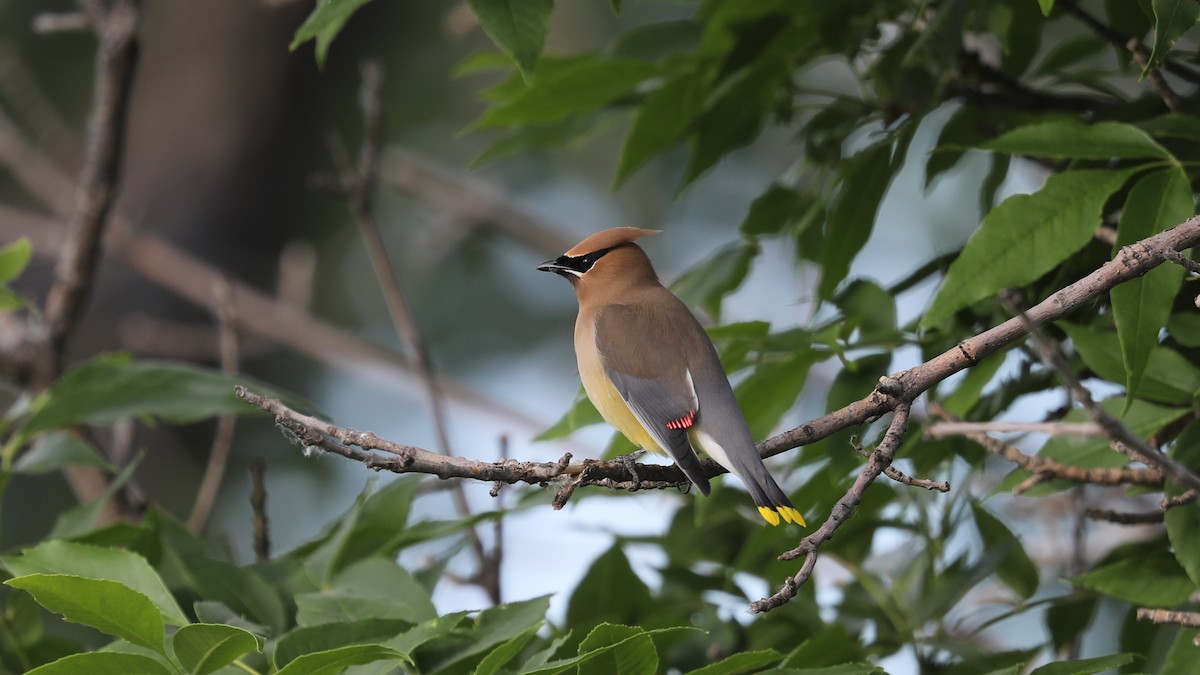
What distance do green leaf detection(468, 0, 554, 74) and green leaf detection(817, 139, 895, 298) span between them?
2.27 feet

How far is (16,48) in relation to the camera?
6809 millimetres

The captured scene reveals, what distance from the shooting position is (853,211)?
2406mm

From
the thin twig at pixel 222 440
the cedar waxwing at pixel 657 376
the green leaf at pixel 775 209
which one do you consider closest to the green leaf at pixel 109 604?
the cedar waxwing at pixel 657 376

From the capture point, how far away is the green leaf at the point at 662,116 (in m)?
2.61

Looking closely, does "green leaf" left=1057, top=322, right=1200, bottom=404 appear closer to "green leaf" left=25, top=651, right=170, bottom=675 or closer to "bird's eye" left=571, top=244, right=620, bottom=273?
"bird's eye" left=571, top=244, right=620, bottom=273

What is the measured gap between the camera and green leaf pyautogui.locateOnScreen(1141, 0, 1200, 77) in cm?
175

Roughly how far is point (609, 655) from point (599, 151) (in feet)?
23.7

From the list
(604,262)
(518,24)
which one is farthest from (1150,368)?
(604,262)

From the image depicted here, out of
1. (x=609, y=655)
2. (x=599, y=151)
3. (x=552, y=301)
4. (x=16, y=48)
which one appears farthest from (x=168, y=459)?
(x=609, y=655)

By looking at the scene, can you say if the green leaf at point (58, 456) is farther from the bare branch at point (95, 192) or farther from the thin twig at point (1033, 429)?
the thin twig at point (1033, 429)

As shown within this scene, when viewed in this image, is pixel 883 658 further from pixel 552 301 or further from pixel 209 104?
pixel 552 301

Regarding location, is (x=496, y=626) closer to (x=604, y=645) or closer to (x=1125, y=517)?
(x=604, y=645)

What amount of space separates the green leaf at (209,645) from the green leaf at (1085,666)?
1.06m

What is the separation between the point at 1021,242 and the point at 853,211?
42cm
